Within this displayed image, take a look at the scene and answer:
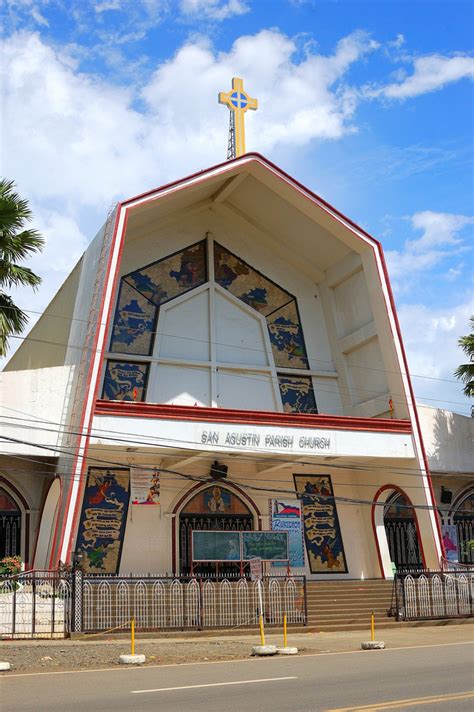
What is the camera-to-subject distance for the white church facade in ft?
81.3

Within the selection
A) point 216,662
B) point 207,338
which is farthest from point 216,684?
point 207,338

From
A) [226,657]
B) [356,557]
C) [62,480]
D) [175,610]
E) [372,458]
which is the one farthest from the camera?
[356,557]

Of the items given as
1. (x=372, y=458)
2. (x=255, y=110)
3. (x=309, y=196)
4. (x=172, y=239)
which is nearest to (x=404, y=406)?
(x=372, y=458)

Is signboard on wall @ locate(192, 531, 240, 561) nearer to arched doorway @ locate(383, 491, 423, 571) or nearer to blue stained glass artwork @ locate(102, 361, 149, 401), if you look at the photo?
blue stained glass artwork @ locate(102, 361, 149, 401)

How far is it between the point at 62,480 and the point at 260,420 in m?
5.73

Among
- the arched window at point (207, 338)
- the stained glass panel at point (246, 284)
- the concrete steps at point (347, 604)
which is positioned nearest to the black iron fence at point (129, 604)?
the concrete steps at point (347, 604)

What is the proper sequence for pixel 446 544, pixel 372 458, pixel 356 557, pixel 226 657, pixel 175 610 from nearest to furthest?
pixel 226 657
pixel 175 610
pixel 372 458
pixel 356 557
pixel 446 544

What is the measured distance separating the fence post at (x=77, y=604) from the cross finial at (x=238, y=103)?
16.2m

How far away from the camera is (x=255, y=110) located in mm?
30953

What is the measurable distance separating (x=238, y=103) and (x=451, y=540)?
16.8m

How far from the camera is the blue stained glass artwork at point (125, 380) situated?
2800 cm

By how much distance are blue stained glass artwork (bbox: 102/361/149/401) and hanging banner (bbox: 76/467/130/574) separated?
8.08ft

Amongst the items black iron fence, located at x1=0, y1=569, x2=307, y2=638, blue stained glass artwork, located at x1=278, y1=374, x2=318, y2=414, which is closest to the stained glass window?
blue stained glass artwork, located at x1=278, y1=374, x2=318, y2=414

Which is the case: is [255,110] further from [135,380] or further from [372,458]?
[372,458]
